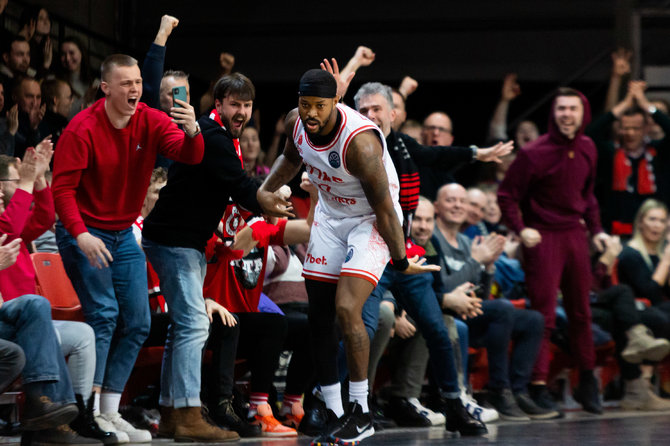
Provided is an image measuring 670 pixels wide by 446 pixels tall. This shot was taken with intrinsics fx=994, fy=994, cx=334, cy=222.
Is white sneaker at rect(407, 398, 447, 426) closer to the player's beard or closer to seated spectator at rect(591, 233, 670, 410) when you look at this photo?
seated spectator at rect(591, 233, 670, 410)

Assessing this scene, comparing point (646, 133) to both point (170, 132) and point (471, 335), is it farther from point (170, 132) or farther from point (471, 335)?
point (170, 132)

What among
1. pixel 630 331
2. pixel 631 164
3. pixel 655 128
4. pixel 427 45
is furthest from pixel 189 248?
pixel 427 45

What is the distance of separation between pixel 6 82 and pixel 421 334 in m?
3.32

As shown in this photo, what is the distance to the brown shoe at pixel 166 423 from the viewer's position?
489cm

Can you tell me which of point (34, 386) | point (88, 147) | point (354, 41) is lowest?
point (34, 386)

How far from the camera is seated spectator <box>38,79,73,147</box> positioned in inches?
259

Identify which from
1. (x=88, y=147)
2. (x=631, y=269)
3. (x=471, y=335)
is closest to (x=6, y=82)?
(x=88, y=147)

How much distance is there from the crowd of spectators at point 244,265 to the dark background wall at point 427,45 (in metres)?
3.00

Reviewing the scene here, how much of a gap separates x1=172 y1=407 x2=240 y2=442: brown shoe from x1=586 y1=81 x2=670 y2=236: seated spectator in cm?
462

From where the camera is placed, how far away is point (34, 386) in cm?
433

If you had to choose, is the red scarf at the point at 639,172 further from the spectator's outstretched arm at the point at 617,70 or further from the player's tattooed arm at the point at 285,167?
the player's tattooed arm at the point at 285,167

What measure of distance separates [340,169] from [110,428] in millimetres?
1684

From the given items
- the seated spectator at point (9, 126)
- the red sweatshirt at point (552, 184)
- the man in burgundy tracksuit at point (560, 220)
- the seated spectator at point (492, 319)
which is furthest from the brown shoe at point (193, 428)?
the red sweatshirt at point (552, 184)

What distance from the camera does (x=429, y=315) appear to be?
5574mm
